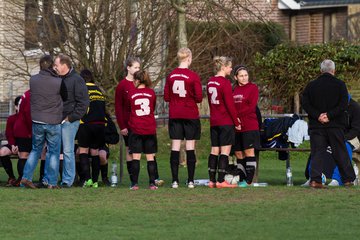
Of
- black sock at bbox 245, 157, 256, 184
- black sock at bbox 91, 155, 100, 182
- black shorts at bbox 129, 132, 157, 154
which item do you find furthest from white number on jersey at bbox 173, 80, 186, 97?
black sock at bbox 91, 155, 100, 182

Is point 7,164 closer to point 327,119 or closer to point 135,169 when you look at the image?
point 135,169

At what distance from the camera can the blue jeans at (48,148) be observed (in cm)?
1702

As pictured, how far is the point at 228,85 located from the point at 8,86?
715 inches

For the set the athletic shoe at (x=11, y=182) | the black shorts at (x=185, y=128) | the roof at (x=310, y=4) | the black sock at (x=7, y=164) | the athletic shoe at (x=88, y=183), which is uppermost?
the roof at (x=310, y=4)

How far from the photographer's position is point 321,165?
16859mm

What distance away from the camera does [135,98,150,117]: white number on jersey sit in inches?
657

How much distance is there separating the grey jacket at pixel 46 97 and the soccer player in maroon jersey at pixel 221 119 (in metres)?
2.27

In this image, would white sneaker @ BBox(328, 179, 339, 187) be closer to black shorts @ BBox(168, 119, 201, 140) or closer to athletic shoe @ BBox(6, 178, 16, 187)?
black shorts @ BBox(168, 119, 201, 140)

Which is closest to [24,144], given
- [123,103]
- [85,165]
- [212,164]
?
[85,165]

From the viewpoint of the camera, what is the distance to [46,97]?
1692cm

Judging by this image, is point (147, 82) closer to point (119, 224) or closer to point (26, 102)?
point (26, 102)

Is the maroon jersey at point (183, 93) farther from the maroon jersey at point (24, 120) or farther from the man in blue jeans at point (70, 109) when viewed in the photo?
the maroon jersey at point (24, 120)

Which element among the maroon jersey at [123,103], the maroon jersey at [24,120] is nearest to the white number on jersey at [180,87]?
the maroon jersey at [123,103]

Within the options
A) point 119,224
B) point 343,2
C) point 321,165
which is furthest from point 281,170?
point 343,2
